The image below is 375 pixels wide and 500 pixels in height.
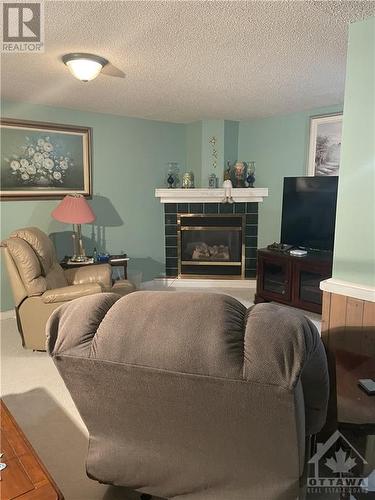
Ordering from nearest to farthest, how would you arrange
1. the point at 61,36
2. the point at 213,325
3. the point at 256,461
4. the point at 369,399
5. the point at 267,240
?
the point at 213,325 → the point at 256,461 → the point at 369,399 → the point at 61,36 → the point at 267,240

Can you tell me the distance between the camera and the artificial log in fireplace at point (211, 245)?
509 cm

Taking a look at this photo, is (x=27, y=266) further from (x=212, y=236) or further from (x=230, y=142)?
(x=230, y=142)

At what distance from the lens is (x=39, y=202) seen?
4055 mm

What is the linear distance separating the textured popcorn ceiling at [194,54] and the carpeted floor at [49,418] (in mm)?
2273

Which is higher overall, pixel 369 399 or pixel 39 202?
pixel 39 202

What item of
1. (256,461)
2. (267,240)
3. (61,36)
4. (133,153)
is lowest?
(256,461)

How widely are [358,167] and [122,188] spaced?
3255mm

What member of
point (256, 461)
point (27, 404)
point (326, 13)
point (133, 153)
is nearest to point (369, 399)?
point (256, 461)

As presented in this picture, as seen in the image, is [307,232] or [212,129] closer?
[307,232]

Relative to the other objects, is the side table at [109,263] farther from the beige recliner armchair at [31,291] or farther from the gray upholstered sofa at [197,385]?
the gray upholstered sofa at [197,385]

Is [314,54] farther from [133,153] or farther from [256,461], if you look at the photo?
[133,153]

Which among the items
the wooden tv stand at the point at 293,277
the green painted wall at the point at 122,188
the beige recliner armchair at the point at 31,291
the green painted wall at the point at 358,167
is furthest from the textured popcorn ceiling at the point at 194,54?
the wooden tv stand at the point at 293,277

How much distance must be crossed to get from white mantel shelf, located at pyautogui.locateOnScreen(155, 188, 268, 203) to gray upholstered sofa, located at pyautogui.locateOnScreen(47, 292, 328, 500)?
3.92m

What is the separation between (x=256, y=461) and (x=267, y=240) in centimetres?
408
